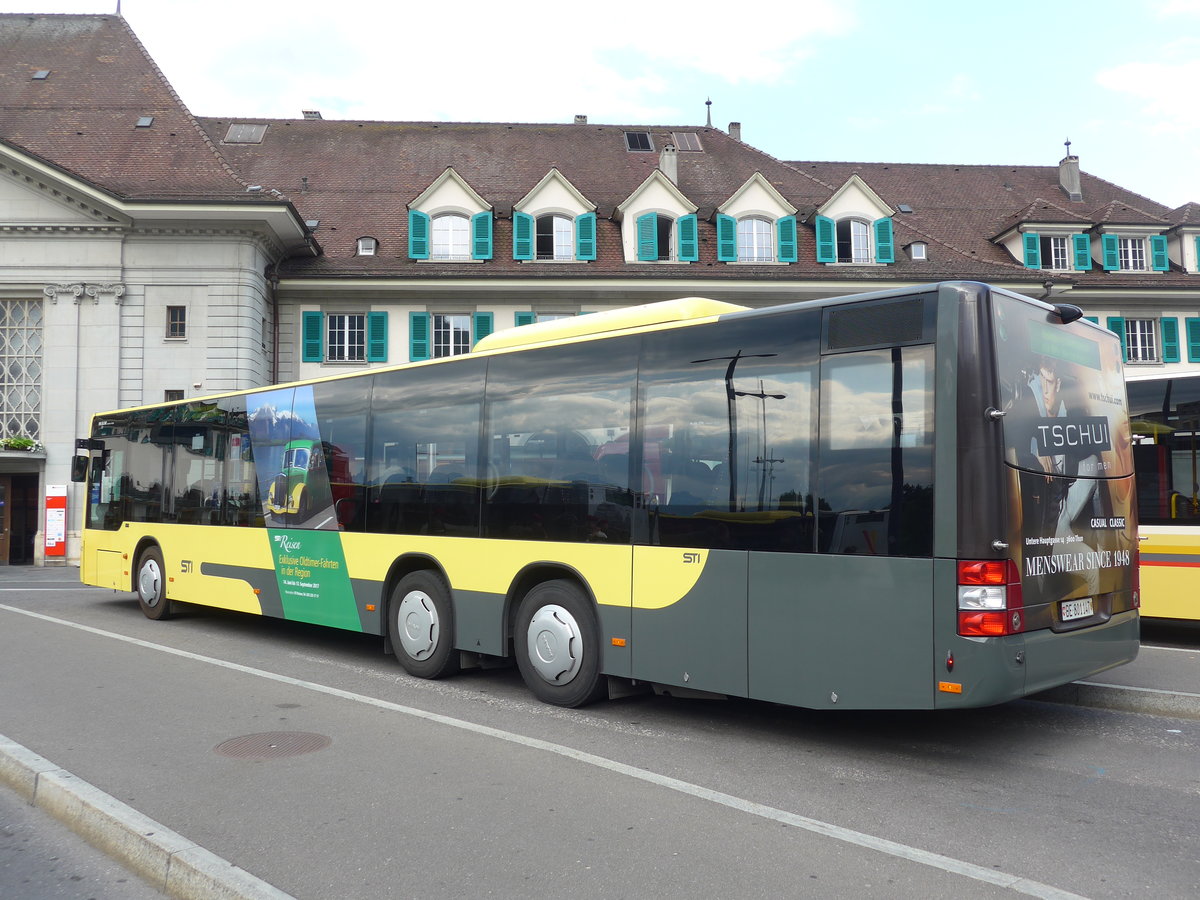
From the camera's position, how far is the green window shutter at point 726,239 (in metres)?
30.3

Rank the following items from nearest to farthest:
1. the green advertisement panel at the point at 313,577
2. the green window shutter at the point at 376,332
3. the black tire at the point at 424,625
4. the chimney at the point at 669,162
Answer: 1. the black tire at the point at 424,625
2. the green advertisement panel at the point at 313,577
3. the green window shutter at the point at 376,332
4. the chimney at the point at 669,162

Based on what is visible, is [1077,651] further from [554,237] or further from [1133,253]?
[1133,253]

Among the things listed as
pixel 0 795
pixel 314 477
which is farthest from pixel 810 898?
pixel 314 477

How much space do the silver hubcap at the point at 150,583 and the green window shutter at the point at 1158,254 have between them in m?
31.8

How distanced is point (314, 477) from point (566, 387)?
392 centimetres

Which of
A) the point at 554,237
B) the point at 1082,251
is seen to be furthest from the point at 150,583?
the point at 1082,251

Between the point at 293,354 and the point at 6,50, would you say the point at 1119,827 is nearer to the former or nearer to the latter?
the point at 293,354

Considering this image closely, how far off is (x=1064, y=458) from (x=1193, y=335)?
99.1 ft

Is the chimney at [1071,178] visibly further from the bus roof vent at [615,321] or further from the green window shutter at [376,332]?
the bus roof vent at [615,321]

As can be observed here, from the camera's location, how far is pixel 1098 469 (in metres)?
6.78

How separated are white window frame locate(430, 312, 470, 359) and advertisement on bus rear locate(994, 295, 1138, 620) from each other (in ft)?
78.5

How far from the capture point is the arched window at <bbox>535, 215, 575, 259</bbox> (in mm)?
30578

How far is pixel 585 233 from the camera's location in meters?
30.4

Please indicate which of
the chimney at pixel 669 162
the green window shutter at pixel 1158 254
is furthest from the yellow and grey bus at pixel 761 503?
the green window shutter at pixel 1158 254
